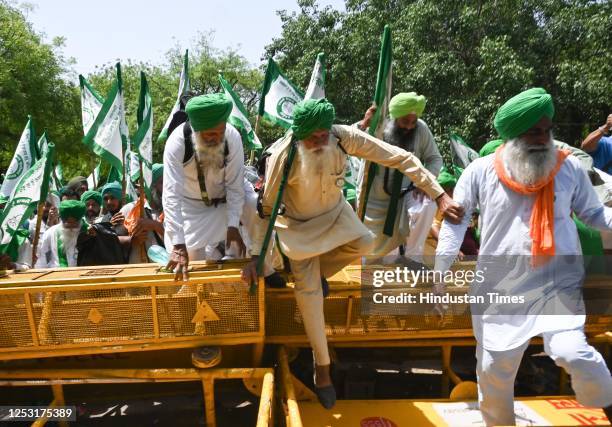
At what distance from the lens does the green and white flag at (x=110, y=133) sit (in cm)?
513

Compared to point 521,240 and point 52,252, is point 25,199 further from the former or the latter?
point 521,240

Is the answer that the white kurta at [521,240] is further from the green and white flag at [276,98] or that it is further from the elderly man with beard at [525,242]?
the green and white flag at [276,98]

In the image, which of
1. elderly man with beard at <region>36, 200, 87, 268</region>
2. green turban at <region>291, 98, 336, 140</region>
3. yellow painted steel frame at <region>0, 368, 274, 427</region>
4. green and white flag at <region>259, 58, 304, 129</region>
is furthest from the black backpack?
green and white flag at <region>259, 58, 304, 129</region>

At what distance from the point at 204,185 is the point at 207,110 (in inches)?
25.5

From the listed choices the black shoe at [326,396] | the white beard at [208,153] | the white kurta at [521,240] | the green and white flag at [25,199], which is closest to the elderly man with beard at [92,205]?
the green and white flag at [25,199]

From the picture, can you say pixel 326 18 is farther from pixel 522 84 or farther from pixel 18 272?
pixel 18 272

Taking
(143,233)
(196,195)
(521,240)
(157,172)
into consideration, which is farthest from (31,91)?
(521,240)

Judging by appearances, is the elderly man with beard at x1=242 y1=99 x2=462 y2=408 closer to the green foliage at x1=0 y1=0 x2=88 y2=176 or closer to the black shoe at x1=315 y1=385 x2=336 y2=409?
the black shoe at x1=315 y1=385 x2=336 y2=409

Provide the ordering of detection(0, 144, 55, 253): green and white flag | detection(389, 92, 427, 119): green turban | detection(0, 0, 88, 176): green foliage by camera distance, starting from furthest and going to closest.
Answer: detection(0, 0, 88, 176): green foliage → detection(389, 92, 427, 119): green turban → detection(0, 144, 55, 253): green and white flag

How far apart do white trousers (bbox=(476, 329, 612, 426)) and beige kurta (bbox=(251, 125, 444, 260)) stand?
0.96m

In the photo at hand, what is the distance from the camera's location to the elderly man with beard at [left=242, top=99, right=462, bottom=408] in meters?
2.92

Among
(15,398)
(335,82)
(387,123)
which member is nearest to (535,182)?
(387,123)

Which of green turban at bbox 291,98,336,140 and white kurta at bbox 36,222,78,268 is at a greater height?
green turban at bbox 291,98,336,140

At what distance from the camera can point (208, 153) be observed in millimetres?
3430
